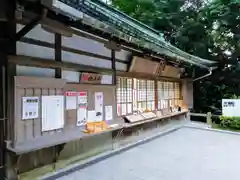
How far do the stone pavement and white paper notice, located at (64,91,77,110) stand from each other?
1.50 metres

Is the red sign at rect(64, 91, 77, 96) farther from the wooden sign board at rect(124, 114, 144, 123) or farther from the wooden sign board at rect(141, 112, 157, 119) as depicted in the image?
the wooden sign board at rect(141, 112, 157, 119)

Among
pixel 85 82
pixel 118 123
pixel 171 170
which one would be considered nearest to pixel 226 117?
pixel 118 123

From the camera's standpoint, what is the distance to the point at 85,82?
21.7 feet

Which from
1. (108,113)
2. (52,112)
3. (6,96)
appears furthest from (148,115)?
(6,96)

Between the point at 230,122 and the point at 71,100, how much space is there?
28.8 ft

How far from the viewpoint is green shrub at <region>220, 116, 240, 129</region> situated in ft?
38.4

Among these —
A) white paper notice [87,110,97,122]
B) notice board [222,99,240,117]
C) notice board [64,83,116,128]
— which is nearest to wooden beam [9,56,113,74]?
notice board [64,83,116,128]

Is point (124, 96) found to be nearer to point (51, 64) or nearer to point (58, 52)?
point (58, 52)

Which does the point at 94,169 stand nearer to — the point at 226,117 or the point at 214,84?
the point at 226,117

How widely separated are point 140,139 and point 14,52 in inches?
225

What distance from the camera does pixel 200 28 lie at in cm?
1473

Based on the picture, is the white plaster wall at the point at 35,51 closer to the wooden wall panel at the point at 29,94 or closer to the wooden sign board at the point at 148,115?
the wooden wall panel at the point at 29,94

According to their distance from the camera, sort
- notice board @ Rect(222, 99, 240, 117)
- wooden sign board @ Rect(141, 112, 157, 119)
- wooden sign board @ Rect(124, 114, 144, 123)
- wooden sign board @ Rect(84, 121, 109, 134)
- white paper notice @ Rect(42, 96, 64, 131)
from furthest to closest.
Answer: notice board @ Rect(222, 99, 240, 117) < wooden sign board @ Rect(141, 112, 157, 119) < wooden sign board @ Rect(124, 114, 144, 123) < wooden sign board @ Rect(84, 121, 109, 134) < white paper notice @ Rect(42, 96, 64, 131)

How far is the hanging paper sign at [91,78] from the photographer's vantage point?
650cm
